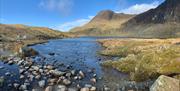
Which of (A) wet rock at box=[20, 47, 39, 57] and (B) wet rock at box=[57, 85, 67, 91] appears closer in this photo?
(B) wet rock at box=[57, 85, 67, 91]

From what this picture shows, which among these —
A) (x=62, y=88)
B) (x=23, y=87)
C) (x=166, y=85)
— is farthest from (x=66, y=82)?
(x=166, y=85)

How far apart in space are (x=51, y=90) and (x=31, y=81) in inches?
173

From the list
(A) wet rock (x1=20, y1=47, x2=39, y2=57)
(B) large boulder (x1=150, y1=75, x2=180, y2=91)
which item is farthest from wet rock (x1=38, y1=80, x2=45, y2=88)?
(A) wet rock (x1=20, y1=47, x2=39, y2=57)

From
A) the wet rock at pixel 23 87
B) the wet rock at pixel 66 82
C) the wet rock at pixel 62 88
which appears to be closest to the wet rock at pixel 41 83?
the wet rock at pixel 23 87

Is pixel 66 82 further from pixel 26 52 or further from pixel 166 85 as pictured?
pixel 26 52

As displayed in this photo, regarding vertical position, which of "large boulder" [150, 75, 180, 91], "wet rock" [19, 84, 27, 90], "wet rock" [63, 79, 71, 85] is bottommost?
"wet rock" [63, 79, 71, 85]

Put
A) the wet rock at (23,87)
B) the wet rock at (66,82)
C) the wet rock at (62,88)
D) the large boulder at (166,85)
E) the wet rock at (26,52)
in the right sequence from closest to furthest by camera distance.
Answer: the large boulder at (166,85) < the wet rock at (62,88) < the wet rock at (23,87) < the wet rock at (66,82) < the wet rock at (26,52)

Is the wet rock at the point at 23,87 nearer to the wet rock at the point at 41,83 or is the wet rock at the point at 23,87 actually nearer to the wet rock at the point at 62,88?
the wet rock at the point at 41,83

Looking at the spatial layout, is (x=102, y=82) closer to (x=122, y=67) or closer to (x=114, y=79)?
(x=114, y=79)

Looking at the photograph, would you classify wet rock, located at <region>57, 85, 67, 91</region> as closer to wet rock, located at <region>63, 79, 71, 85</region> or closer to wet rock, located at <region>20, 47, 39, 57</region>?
wet rock, located at <region>63, 79, 71, 85</region>

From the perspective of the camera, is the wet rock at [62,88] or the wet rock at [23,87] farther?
the wet rock at [23,87]

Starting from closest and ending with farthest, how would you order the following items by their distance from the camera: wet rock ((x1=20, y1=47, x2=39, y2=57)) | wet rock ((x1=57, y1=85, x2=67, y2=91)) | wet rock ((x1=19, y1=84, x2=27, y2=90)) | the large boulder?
the large boulder → wet rock ((x1=57, y1=85, x2=67, y2=91)) → wet rock ((x1=19, y1=84, x2=27, y2=90)) → wet rock ((x1=20, y1=47, x2=39, y2=57))

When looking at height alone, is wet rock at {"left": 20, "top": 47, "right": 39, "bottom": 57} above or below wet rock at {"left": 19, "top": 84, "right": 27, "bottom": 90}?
above

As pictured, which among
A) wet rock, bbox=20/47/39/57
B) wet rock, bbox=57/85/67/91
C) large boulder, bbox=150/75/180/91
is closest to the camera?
large boulder, bbox=150/75/180/91
